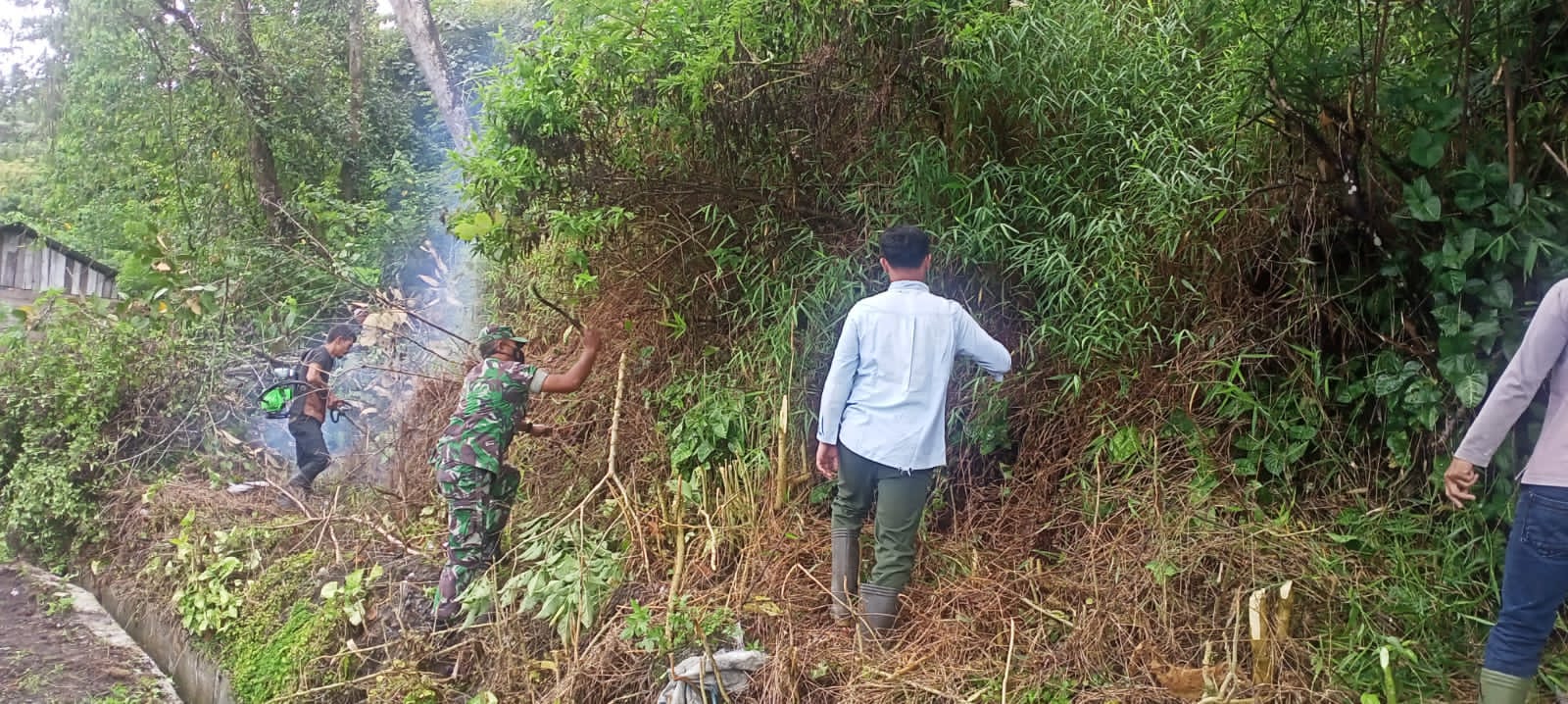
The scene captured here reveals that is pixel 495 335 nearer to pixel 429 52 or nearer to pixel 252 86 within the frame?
Result: pixel 429 52

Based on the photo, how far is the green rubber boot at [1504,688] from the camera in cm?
256

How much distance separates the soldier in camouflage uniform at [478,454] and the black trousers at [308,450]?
8.27 ft

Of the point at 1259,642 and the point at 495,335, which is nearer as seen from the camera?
the point at 1259,642

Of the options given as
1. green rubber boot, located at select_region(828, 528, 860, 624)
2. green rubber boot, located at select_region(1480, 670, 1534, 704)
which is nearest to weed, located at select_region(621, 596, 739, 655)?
green rubber boot, located at select_region(828, 528, 860, 624)

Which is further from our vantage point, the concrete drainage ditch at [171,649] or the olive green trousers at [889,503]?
the concrete drainage ditch at [171,649]

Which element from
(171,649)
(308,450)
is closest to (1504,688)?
(171,649)

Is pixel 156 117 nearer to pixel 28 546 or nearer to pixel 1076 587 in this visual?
pixel 28 546

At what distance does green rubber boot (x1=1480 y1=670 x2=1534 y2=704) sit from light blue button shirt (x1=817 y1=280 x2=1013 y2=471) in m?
1.71

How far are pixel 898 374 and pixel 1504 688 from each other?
197 centimetres

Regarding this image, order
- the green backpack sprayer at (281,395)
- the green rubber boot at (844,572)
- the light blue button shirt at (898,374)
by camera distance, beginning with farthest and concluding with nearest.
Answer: the green backpack sprayer at (281,395), the green rubber boot at (844,572), the light blue button shirt at (898,374)

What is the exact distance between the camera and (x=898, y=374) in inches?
130

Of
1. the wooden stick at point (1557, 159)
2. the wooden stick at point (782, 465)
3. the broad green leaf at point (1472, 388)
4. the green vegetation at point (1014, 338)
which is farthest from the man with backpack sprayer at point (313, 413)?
the wooden stick at point (1557, 159)

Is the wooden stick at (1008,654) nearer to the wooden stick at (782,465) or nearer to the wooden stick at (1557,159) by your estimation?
the wooden stick at (782,465)

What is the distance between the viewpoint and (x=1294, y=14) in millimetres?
3520
